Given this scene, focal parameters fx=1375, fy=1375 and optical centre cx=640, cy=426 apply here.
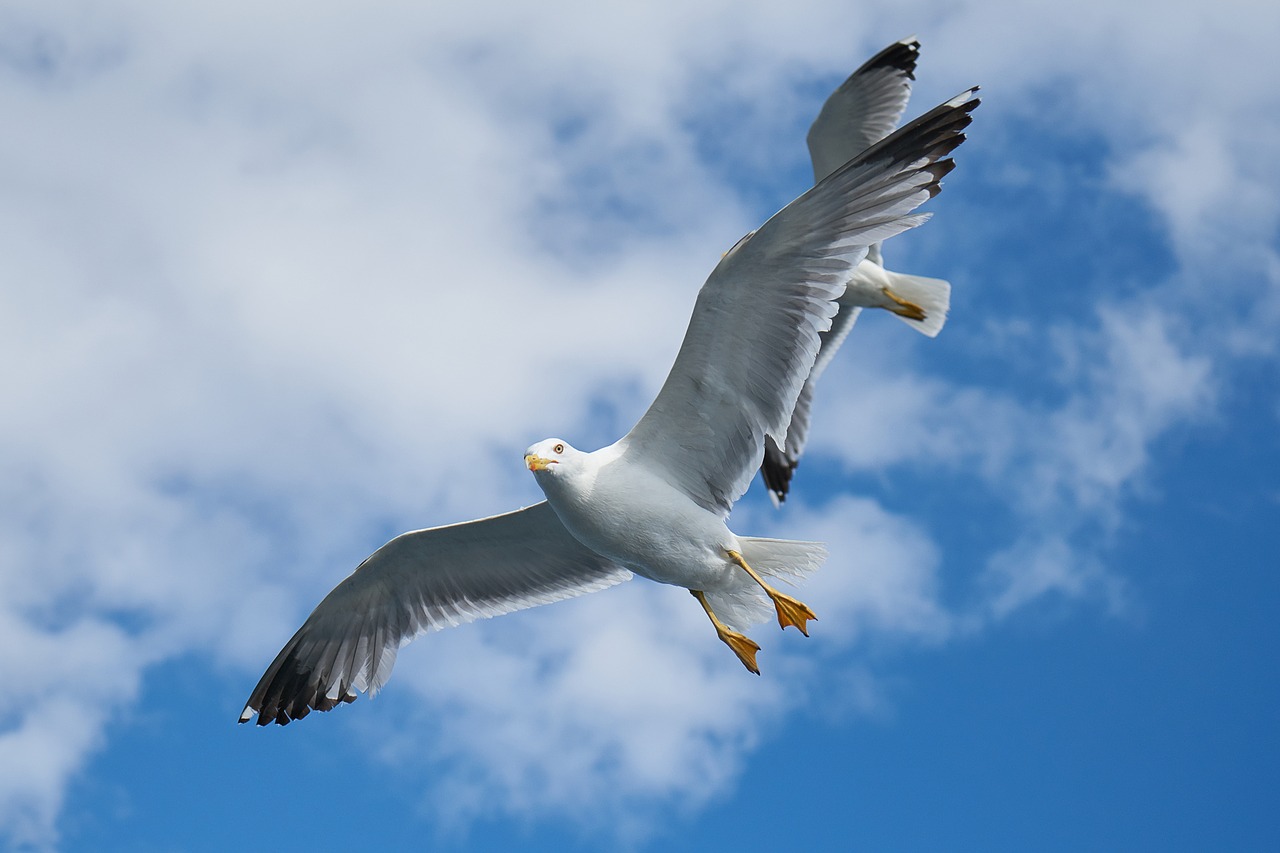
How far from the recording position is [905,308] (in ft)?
40.3

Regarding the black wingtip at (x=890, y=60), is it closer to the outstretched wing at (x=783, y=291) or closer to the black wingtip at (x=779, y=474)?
the black wingtip at (x=779, y=474)

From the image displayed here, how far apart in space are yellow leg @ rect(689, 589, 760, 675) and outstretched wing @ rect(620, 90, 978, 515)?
1117 mm

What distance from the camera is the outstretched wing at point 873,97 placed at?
38.5 ft

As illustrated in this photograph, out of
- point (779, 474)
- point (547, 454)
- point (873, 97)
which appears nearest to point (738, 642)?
point (547, 454)

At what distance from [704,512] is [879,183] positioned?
2060 millimetres

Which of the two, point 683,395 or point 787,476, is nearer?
point 683,395

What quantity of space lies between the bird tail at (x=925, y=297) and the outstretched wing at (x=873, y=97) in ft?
4.16

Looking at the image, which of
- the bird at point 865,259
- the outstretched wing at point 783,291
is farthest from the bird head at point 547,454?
the bird at point 865,259

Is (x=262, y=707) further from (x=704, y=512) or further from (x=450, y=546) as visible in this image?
(x=704, y=512)

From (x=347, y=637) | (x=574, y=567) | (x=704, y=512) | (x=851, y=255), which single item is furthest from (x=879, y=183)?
(x=347, y=637)

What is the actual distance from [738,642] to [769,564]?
516mm

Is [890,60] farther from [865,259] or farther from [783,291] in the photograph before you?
[783,291]

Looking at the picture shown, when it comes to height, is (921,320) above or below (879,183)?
above

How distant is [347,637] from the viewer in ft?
30.6
